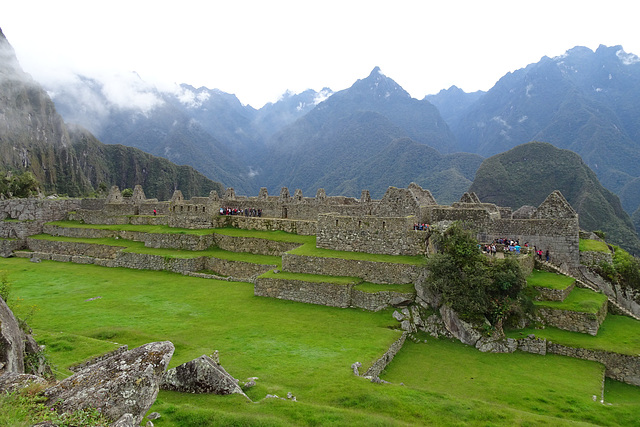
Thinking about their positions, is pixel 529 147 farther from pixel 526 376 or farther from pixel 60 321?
pixel 60 321

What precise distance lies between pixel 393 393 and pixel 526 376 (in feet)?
18.0

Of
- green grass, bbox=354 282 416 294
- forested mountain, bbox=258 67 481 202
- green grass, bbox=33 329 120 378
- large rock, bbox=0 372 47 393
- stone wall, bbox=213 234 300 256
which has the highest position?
forested mountain, bbox=258 67 481 202

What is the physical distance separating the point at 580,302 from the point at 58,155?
210748 millimetres

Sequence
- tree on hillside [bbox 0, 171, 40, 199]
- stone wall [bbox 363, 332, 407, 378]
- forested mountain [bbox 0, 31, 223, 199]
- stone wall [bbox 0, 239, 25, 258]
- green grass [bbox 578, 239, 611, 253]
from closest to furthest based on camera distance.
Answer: stone wall [bbox 363, 332, 407, 378] < green grass [bbox 578, 239, 611, 253] < stone wall [bbox 0, 239, 25, 258] < tree on hillside [bbox 0, 171, 40, 199] < forested mountain [bbox 0, 31, 223, 199]

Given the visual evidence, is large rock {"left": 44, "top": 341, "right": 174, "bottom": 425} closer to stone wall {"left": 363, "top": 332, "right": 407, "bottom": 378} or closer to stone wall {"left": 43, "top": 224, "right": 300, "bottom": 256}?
stone wall {"left": 363, "top": 332, "right": 407, "bottom": 378}

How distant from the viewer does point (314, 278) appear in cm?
1806

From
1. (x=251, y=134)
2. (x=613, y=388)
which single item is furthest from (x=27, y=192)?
(x=251, y=134)

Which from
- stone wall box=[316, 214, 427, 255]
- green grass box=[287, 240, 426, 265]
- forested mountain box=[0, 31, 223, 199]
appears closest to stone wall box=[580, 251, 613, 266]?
stone wall box=[316, 214, 427, 255]

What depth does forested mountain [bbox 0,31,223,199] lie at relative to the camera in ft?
517

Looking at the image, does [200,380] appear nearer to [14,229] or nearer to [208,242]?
[208,242]

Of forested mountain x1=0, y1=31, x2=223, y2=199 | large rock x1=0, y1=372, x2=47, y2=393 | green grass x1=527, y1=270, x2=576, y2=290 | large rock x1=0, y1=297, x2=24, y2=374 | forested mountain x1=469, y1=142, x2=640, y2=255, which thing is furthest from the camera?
forested mountain x1=0, y1=31, x2=223, y2=199

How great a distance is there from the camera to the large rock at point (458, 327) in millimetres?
14066

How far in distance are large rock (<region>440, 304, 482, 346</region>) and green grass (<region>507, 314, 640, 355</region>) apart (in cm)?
138

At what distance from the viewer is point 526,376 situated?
11.7 meters
